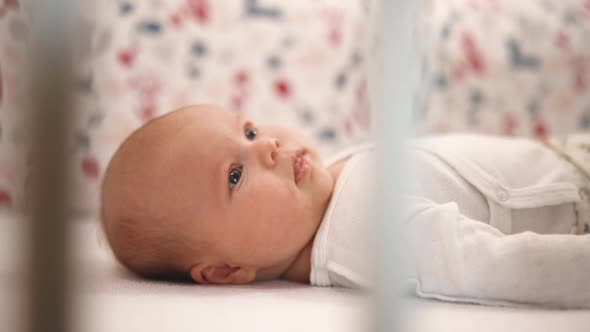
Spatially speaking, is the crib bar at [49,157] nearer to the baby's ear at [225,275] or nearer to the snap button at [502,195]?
the baby's ear at [225,275]

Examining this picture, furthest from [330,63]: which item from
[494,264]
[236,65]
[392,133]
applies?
[392,133]

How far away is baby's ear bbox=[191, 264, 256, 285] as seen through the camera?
0.88m

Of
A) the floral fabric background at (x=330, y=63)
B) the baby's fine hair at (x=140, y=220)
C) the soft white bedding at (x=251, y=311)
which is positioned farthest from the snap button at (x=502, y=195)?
the floral fabric background at (x=330, y=63)

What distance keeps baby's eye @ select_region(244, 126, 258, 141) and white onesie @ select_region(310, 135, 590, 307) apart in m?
0.14

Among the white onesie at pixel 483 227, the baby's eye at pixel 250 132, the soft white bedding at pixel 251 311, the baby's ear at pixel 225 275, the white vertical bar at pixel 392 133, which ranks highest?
the white vertical bar at pixel 392 133

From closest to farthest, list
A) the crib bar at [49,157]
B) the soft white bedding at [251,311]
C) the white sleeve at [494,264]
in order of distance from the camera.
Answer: the crib bar at [49,157] → the soft white bedding at [251,311] → the white sleeve at [494,264]

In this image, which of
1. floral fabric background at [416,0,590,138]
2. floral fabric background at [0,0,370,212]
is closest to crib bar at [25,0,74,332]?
floral fabric background at [0,0,370,212]

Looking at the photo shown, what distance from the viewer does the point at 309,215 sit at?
890 millimetres

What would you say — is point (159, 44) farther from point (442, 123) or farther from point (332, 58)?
point (442, 123)

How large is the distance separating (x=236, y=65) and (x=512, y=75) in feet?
2.37

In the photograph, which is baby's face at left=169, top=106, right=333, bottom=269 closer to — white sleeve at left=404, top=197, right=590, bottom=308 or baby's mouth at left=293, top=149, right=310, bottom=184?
baby's mouth at left=293, top=149, right=310, bottom=184

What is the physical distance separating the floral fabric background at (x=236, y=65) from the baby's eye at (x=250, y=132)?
0.71m

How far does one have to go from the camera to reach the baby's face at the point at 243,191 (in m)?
0.82

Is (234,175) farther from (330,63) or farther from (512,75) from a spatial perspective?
(512,75)
